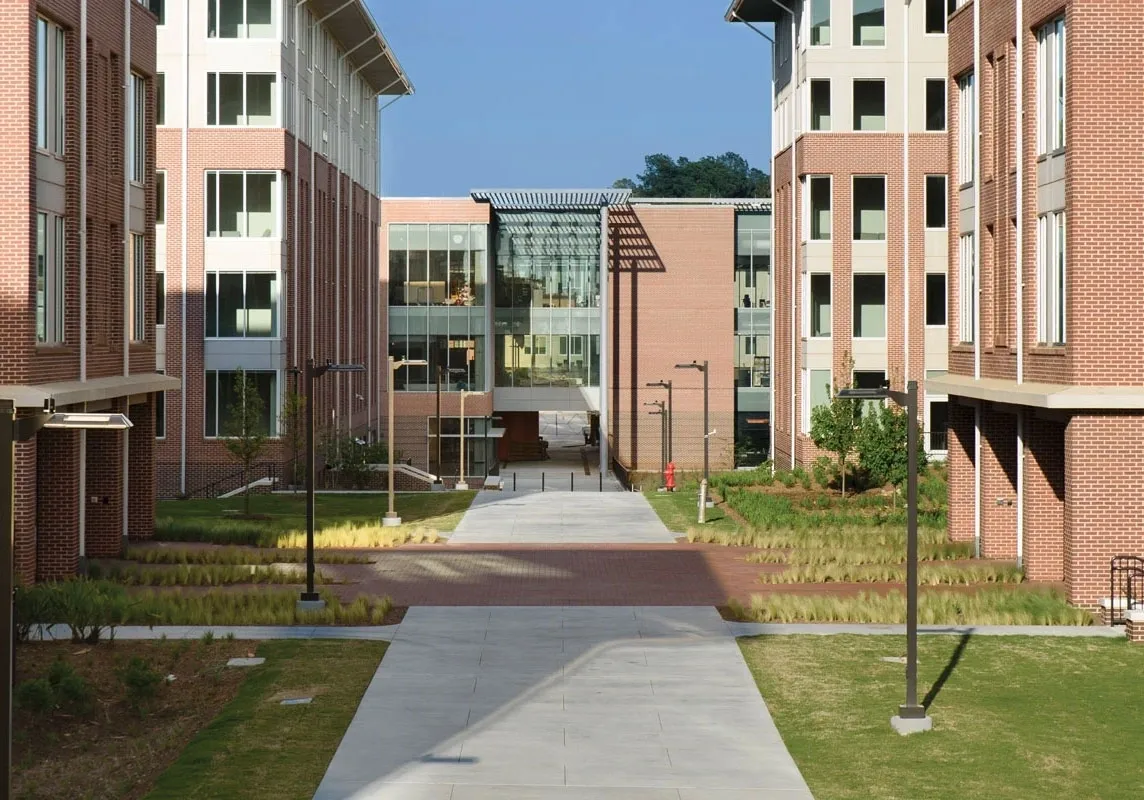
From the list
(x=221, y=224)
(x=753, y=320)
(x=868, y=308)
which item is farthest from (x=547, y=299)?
(x=221, y=224)

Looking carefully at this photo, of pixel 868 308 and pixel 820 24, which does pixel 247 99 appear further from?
pixel 868 308

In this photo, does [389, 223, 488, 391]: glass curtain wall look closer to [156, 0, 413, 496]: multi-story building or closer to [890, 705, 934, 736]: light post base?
[156, 0, 413, 496]: multi-story building

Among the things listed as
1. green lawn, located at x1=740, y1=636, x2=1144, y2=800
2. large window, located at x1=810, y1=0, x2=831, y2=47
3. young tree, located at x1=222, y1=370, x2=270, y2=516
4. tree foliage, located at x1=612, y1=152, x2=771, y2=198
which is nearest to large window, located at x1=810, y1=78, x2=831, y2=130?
large window, located at x1=810, y1=0, x2=831, y2=47

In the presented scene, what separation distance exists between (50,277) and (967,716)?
19322 mm

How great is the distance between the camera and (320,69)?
221 feet

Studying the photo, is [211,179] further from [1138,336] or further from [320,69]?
[1138,336]

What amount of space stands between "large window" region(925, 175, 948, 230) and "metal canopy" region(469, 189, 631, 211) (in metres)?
16.8

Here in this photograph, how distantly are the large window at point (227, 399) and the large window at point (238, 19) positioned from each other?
12.2m

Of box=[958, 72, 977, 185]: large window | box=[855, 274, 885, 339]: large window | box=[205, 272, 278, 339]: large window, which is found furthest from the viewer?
box=[855, 274, 885, 339]: large window

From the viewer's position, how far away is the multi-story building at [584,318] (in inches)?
3150

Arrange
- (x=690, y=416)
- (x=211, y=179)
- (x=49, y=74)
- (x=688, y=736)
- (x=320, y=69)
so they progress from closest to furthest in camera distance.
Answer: (x=688, y=736) < (x=49, y=74) < (x=211, y=179) < (x=320, y=69) < (x=690, y=416)

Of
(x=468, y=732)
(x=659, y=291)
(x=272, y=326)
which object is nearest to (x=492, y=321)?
(x=659, y=291)

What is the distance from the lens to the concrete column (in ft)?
101

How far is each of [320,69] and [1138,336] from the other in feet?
153
